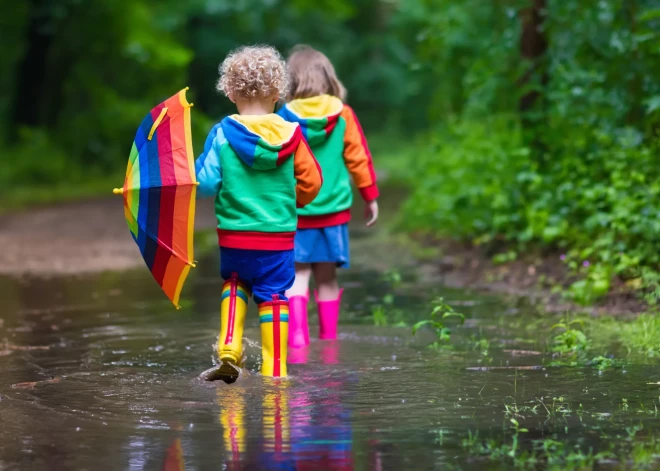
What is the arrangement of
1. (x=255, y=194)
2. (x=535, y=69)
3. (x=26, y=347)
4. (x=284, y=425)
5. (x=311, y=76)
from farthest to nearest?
(x=535, y=69) → (x=311, y=76) → (x=26, y=347) → (x=255, y=194) → (x=284, y=425)

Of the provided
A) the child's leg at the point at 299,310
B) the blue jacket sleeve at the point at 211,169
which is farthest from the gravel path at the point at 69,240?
the blue jacket sleeve at the point at 211,169

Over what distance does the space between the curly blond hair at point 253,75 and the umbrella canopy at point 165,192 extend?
30 centimetres

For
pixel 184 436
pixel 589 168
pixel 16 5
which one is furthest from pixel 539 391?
pixel 16 5

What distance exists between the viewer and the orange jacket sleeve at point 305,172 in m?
5.89

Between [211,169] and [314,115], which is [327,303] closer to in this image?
A: [314,115]

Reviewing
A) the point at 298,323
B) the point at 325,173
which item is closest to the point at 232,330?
the point at 298,323

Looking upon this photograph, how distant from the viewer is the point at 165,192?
18.1ft

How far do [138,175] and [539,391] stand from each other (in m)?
2.26

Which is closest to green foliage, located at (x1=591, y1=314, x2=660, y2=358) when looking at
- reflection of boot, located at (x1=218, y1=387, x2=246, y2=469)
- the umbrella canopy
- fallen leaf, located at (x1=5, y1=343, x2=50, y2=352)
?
reflection of boot, located at (x1=218, y1=387, x2=246, y2=469)

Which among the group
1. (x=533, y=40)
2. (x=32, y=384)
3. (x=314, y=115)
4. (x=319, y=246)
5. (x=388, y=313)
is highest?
(x=533, y=40)

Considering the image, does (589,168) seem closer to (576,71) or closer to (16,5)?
(576,71)

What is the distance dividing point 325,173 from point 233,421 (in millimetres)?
2591

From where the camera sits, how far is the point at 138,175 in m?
5.64

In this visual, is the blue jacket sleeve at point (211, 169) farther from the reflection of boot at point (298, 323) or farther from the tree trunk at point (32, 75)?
the tree trunk at point (32, 75)
